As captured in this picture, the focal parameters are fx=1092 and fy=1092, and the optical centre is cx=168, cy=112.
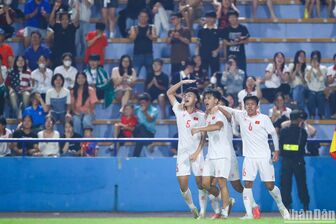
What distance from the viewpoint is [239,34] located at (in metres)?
25.3

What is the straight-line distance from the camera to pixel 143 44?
83.0ft

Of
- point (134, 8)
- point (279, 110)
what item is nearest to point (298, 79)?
point (279, 110)

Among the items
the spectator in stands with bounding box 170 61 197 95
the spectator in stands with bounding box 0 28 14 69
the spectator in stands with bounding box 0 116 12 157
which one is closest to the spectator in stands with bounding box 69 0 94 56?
the spectator in stands with bounding box 0 28 14 69

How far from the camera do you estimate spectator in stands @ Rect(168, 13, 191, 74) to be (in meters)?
Result: 25.0

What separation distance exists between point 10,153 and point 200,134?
4940 millimetres

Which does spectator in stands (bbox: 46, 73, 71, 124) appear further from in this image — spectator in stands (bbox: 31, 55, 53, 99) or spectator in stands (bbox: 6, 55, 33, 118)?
spectator in stands (bbox: 6, 55, 33, 118)

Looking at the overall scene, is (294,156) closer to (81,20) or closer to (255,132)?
(255,132)

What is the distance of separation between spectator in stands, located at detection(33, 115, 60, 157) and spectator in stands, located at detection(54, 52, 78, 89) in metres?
2.08

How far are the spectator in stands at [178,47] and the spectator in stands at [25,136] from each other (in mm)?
3923

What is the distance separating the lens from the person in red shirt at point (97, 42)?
995 inches

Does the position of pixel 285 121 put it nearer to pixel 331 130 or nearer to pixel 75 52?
pixel 331 130

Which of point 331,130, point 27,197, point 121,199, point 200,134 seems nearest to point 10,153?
point 27,197

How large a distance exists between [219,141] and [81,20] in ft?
25.1

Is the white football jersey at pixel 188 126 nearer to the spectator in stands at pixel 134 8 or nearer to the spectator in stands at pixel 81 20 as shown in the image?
the spectator in stands at pixel 81 20
